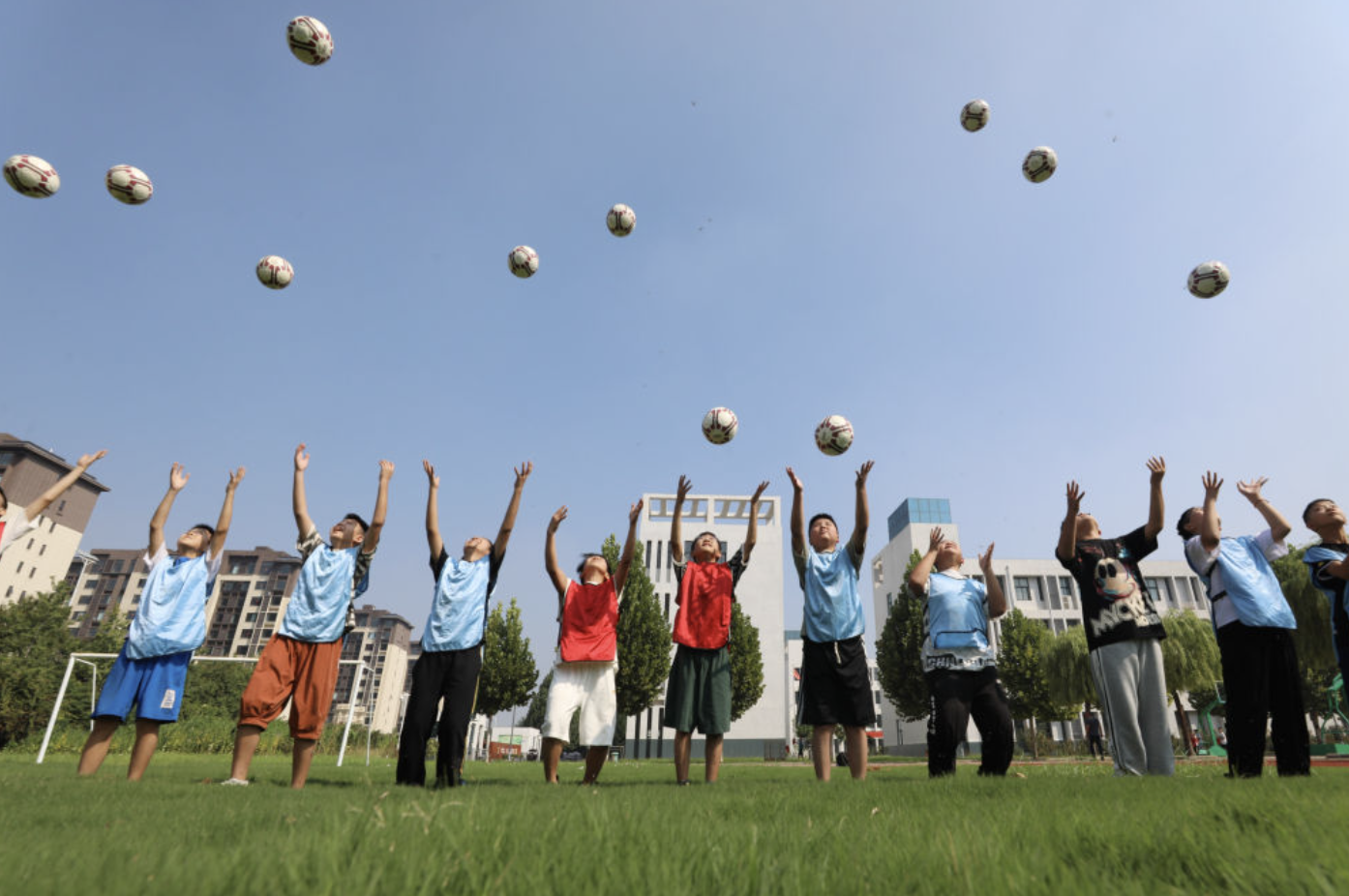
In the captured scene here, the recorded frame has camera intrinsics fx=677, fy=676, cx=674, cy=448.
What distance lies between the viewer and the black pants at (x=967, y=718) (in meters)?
6.12

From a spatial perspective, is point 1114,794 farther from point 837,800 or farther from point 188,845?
point 188,845

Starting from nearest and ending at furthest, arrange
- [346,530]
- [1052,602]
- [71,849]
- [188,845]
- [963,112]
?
[71,849] → [188,845] → [346,530] → [963,112] → [1052,602]

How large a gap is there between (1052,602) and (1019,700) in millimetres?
39319

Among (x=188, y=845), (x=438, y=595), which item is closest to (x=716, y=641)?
(x=438, y=595)

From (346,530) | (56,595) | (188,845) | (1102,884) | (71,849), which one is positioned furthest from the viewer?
(56,595)

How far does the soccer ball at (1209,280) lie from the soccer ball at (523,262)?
10.2 metres

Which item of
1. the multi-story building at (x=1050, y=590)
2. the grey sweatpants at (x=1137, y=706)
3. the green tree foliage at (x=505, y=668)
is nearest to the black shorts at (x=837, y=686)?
the grey sweatpants at (x=1137, y=706)

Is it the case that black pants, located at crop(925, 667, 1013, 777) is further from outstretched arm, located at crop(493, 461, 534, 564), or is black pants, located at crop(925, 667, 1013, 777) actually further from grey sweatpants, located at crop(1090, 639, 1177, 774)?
outstretched arm, located at crop(493, 461, 534, 564)

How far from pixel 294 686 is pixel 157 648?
1473 mm

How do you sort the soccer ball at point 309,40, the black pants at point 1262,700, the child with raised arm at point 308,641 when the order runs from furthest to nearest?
the soccer ball at point 309,40 < the child with raised arm at point 308,641 < the black pants at point 1262,700

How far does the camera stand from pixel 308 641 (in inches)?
239

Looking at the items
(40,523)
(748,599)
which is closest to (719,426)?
(748,599)

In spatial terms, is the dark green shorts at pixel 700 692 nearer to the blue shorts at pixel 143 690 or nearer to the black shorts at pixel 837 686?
the black shorts at pixel 837 686

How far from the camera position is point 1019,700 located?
124 ft
